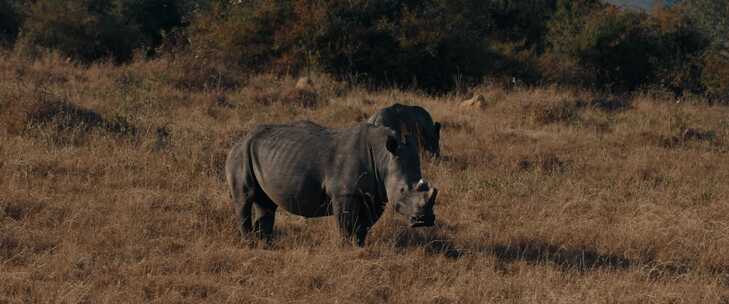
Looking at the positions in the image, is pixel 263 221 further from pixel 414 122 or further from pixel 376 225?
pixel 414 122

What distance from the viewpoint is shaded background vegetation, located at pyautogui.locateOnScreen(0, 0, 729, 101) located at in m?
19.2

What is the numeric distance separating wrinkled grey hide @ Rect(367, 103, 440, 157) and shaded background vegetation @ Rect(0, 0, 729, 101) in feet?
22.2

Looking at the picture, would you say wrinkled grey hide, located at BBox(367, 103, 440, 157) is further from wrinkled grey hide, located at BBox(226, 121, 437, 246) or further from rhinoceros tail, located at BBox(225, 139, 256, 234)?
rhinoceros tail, located at BBox(225, 139, 256, 234)

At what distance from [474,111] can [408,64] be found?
178 inches

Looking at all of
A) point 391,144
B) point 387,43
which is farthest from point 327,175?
point 387,43

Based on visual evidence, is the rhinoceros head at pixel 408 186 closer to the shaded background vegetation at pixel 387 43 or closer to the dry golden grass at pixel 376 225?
the dry golden grass at pixel 376 225

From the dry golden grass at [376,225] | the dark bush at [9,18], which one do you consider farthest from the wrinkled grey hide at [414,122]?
the dark bush at [9,18]

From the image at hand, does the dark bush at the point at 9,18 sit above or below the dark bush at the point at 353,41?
below

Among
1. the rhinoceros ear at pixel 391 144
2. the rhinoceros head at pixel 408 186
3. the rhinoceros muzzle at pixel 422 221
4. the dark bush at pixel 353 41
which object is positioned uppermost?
the rhinoceros ear at pixel 391 144

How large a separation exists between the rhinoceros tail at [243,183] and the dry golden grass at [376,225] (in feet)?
0.77

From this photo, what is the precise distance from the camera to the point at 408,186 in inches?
244

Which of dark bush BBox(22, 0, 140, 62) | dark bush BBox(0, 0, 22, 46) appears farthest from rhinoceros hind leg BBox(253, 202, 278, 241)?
dark bush BBox(0, 0, 22, 46)

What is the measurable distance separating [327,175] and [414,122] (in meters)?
4.49

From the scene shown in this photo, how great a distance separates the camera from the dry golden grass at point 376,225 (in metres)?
6.07
